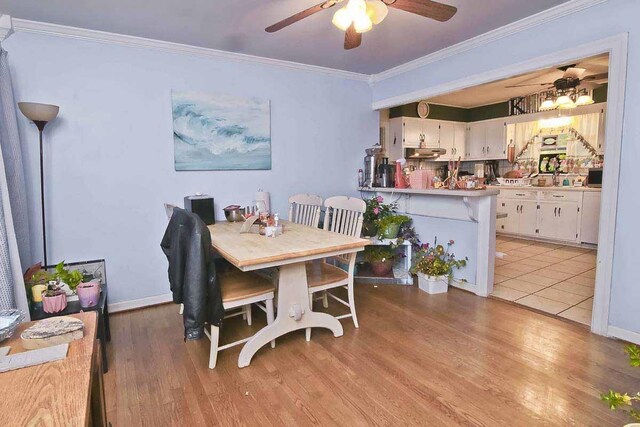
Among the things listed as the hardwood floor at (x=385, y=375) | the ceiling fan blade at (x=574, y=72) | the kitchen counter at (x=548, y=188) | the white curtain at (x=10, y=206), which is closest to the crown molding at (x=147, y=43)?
the white curtain at (x=10, y=206)

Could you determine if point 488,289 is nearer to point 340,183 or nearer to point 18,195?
point 340,183

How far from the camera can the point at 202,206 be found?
10.1 feet

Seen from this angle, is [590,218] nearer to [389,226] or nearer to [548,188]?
[548,188]

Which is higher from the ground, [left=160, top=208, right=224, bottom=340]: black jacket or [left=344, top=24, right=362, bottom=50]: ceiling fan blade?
[left=344, top=24, right=362, bottom=50]: ceiling fan blade

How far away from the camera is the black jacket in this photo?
6.23ft

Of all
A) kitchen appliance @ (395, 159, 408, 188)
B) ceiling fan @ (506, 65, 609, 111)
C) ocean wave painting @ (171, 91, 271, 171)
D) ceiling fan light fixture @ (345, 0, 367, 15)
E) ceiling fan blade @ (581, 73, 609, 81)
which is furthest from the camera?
ceiling fan blade @ (581, 73, 609, 81)

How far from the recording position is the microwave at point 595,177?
5.02m

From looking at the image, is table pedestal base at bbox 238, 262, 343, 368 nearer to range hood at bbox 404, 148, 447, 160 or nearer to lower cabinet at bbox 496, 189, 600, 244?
range hood at bbox 404, 148, 447, 160

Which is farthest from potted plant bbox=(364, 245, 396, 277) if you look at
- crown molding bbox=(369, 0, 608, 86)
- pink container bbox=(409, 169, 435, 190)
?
crown molding bbox=(369, 0, 608, 86)

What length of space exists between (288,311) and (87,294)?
4.05 ft

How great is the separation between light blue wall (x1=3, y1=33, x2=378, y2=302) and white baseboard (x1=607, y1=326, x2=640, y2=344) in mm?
2825

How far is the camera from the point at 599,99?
17.0ft

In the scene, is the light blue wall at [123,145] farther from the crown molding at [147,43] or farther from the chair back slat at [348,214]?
the chair back slat at [348,214]

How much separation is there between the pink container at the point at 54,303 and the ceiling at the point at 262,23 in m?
1.86
